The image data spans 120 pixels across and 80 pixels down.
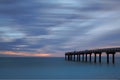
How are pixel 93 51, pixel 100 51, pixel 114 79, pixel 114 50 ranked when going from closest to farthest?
pixel 114 79
pixel 114 50
pixel 100 51
pixel 93 51

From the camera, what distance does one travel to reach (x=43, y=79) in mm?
29812

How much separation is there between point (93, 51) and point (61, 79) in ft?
96.2

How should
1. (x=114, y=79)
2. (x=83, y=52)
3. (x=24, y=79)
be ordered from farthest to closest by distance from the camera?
(x=83, y=52), (x=24, y=79), (x=114, y=79)

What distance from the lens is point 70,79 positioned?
95.9 ft

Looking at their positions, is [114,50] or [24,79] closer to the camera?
[24,79]

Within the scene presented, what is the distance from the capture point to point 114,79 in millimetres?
27594

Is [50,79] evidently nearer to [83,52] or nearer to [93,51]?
[93,51]

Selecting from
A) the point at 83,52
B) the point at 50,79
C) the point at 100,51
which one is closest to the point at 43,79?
the point at 50,79

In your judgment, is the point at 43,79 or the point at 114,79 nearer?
the point at 114,79

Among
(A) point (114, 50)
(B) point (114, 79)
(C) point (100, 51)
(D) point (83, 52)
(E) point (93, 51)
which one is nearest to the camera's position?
(B) point (114, 79)

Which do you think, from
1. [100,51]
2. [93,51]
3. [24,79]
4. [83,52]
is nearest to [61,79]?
[24,79]

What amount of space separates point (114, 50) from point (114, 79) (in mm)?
19171

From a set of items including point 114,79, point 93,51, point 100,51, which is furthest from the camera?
point 93,51

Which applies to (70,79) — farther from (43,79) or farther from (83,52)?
(83,52)
